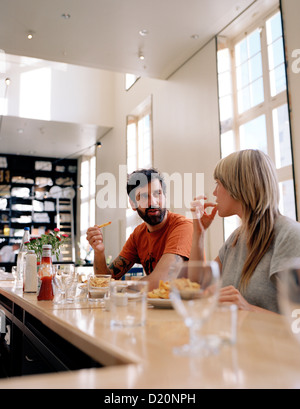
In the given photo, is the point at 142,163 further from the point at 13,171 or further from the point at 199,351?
the point at 199,351

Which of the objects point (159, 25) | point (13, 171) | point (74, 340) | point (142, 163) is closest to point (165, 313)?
point (74, 340)

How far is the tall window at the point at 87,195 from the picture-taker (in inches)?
391

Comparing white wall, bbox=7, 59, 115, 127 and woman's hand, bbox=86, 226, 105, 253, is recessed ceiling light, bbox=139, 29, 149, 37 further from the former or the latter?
woman's hand, bbox=86, 226, 105, 253

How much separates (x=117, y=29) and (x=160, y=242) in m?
3.43

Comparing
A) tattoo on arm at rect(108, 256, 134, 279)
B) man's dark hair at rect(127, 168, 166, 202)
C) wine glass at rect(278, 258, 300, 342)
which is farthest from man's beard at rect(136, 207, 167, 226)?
wine glass at rect(278, 258, 300, 342)

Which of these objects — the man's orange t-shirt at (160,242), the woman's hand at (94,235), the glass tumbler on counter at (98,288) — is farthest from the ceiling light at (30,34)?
the glass tumbler on counter at (98,288)

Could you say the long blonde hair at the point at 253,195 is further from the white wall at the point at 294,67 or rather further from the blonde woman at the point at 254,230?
the white wall at the point at 294,67

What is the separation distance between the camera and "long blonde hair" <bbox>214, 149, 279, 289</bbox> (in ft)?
4.70

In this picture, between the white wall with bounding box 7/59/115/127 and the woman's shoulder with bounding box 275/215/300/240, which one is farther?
the white wall with bounding box 7/59/115/127

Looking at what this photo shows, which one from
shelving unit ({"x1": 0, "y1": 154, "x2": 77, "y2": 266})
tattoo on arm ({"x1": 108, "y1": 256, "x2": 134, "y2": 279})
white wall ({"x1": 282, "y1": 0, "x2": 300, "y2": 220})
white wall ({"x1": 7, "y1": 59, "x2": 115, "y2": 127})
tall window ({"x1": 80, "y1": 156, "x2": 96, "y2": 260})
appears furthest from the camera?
shelving unit ({"x1": 0, "y1": 154, "x2": 77, "y2": 266})

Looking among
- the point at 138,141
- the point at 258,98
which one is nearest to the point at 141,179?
the point at 258,98

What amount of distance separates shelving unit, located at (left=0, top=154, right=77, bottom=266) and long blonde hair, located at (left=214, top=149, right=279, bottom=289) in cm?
903

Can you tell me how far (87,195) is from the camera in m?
10.4

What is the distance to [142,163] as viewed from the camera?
289 inches
